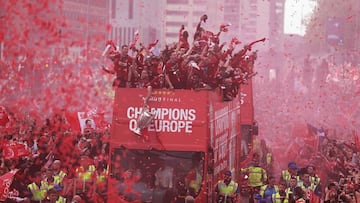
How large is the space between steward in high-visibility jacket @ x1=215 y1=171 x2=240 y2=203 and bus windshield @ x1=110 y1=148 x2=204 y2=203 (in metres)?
0.93

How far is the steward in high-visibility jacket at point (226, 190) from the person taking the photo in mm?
12195

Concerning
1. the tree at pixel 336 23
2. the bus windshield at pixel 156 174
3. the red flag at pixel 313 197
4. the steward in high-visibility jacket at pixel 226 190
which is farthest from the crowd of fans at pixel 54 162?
the tree at pixel 336 23

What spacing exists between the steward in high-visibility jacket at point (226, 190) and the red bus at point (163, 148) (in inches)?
17.6

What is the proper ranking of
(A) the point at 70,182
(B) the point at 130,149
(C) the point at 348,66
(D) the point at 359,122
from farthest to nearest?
(C) the point at 348,66 < (D) the point at 359,122 < (A) the point at 70,182 < (B) the point at 130,149

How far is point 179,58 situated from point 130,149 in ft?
6.96

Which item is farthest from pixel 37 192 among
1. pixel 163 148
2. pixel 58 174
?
pixel 163 148

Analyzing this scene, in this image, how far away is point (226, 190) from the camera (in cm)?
1232

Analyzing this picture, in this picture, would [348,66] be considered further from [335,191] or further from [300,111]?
[335,191]

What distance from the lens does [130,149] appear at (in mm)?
11453

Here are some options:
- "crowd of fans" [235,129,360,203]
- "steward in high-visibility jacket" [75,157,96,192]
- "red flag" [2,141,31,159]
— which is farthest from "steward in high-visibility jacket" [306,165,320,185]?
"red flag" [2,141,31,159]

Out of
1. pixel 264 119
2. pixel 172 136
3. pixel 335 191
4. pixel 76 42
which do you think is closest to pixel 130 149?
pixel 172 136

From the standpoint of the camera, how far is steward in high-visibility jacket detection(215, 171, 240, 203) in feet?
40.0

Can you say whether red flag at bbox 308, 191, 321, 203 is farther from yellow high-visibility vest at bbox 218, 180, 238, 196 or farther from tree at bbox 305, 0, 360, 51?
tree at bbox 305, 0, 360, 51

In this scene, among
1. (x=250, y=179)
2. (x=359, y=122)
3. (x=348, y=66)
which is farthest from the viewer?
(x=348, y=66)
